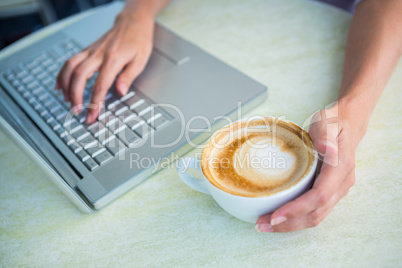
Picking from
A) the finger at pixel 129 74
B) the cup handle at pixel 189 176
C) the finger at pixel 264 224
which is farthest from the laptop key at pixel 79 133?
the finger at pixel 264 224

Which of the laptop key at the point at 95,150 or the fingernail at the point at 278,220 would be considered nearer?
the fingernail at the point at 278,220

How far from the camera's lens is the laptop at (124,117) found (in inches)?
23.2

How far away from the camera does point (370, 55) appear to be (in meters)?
0.65

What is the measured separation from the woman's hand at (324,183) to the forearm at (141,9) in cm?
55

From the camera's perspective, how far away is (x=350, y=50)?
2.30 feet

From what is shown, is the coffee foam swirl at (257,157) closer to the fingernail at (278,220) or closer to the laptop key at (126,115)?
the fingernail at (278,220)

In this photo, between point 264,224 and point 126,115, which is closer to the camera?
point 264,224

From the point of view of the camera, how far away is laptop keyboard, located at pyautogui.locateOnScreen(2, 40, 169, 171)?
0.63 m

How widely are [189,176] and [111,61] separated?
371mm

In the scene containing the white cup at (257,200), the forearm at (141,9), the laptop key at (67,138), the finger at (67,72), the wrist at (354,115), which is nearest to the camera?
the white cup at (257,200)

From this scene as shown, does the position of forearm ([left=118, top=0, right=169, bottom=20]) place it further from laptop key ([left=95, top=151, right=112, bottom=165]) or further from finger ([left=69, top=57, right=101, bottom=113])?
laptop key ([left=95, top=151, right=112, bottom=165])

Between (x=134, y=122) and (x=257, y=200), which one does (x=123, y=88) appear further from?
(x=257, y=200)

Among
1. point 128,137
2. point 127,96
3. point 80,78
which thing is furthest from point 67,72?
point 128,137

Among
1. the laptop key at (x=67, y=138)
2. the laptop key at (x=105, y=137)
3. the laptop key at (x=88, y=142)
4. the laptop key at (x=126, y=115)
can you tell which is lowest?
the laptop key at (x=67, y=138)
